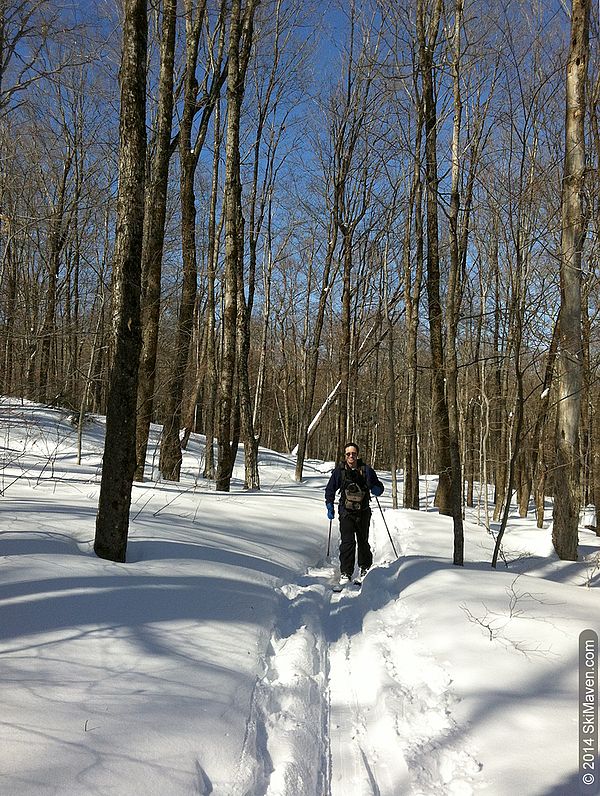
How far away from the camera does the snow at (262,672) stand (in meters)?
2.64

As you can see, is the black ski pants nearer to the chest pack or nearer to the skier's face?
the chest pack

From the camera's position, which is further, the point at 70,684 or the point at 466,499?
the point at 466,499

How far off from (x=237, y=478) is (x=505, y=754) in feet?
55.2

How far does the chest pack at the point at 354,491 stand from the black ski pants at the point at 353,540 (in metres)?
0.11

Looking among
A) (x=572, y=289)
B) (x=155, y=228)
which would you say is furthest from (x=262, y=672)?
(x=155, y=228)

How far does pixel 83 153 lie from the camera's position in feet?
78.6

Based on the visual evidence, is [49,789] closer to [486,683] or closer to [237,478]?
[486,683]

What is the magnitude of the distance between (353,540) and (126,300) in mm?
4393

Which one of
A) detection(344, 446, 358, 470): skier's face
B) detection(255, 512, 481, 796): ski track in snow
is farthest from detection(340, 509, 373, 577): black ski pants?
detection(255, 512, 481, 796): ski track in snow

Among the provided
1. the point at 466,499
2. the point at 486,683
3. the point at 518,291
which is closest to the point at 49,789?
the point at 486,683

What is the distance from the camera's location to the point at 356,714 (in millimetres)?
3555

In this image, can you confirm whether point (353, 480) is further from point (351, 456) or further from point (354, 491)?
point (351, 456)

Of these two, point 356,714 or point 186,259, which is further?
point 186,259

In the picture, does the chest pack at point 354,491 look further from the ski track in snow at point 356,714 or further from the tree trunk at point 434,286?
the tree trunk at point 434,286
